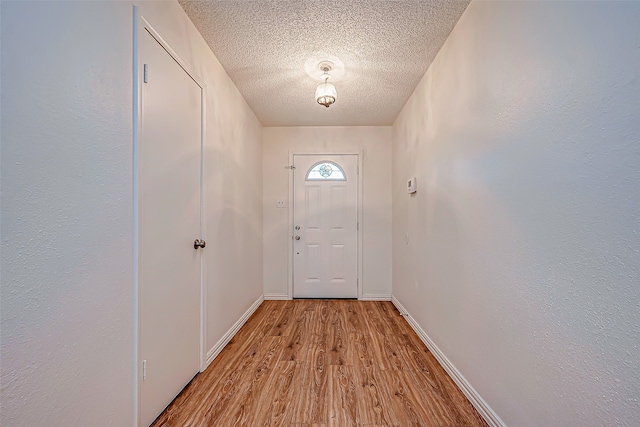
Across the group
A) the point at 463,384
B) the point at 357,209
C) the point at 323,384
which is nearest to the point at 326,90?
the point at 357,209

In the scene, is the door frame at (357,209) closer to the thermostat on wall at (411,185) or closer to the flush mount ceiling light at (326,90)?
the thermostat on wall at (411,185)

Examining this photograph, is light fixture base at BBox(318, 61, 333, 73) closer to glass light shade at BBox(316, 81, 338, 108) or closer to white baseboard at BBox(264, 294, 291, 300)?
glass light shade at BBox(316, 81, 338, 108)

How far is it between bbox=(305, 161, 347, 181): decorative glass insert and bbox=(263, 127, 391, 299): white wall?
0.67ft

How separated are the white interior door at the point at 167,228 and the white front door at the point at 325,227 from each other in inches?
72.6

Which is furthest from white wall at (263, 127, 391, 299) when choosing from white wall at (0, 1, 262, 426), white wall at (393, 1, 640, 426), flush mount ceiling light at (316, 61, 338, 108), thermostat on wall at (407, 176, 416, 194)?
white wall at (0, 1, 262, 426)

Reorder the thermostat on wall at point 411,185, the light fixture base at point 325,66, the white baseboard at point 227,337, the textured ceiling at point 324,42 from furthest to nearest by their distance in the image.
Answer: the thermostat on wall at point 411,185 < the light fixture base at point 325,66 < the white baseboard at point 227,337 < the textured ceiling at point 324,42

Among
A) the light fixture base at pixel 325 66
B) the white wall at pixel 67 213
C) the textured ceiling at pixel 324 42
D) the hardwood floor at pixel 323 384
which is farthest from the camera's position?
the light fixture base at pixel 325 66

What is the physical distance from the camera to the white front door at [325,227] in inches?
139

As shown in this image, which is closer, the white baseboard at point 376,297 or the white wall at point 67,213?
the white wall at point 67,213

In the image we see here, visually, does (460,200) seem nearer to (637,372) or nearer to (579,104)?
(579,104)

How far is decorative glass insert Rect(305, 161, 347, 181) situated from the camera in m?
3.56

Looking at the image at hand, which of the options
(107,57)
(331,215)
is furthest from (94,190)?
(331,215)

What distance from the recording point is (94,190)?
100 centimetres

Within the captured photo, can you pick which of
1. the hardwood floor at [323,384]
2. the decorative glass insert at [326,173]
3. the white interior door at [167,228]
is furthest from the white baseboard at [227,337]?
the decorative glass insert at [326,173]
